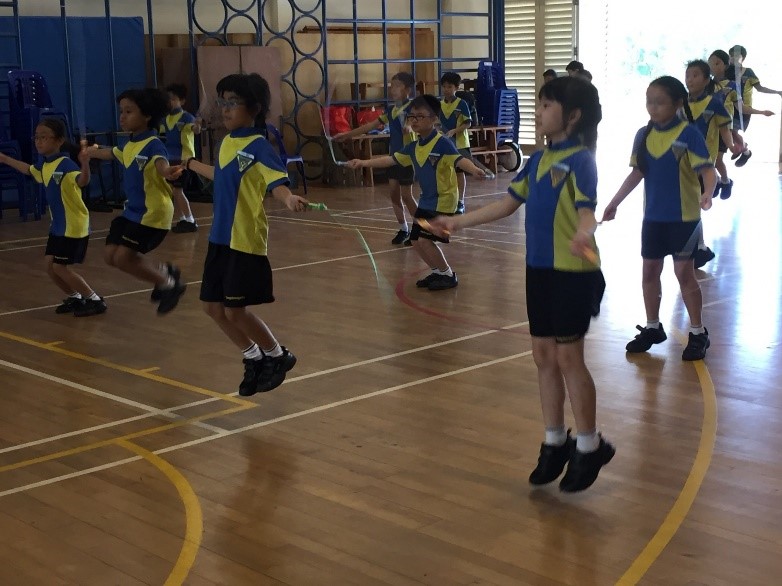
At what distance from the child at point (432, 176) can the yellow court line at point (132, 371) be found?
2.53 meters

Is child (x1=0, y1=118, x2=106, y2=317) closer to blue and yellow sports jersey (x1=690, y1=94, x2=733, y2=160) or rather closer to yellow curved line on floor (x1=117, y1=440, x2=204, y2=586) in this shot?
yellow curved line on floor (x1=117, y1=440, x2=204, y2=586)

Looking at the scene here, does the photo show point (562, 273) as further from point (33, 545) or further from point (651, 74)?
point (651, 74)

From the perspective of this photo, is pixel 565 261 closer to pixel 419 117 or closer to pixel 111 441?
pixel 111 441

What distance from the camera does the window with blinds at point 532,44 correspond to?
1723 cm

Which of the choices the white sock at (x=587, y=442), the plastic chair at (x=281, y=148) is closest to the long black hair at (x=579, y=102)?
the white sock at (x=587, y=442)

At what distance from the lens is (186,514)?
147 inches

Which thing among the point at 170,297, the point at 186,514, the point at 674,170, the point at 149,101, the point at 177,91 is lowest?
the point at 186,514

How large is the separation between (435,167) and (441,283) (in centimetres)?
Answer: 81

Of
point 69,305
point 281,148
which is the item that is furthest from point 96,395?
point 281,148

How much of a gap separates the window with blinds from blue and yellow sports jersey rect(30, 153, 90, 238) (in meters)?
11.5

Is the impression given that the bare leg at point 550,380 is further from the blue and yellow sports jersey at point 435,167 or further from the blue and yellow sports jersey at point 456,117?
the blue and yellow sports jersey at point 456,117

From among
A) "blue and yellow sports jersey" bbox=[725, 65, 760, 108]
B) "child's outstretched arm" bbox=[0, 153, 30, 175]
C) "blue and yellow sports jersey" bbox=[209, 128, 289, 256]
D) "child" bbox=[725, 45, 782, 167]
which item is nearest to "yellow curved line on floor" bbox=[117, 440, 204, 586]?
"blue and yellow sports jersey" bbox=[209, 128, 289, 256]

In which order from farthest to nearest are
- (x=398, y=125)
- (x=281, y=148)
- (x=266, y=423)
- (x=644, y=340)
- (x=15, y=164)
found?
(x=281, y=148), (x=398, y=125), (x=15, y=164), (x=644, y=340), (x=266, y=423)

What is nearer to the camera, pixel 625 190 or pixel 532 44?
pixel 625 190
